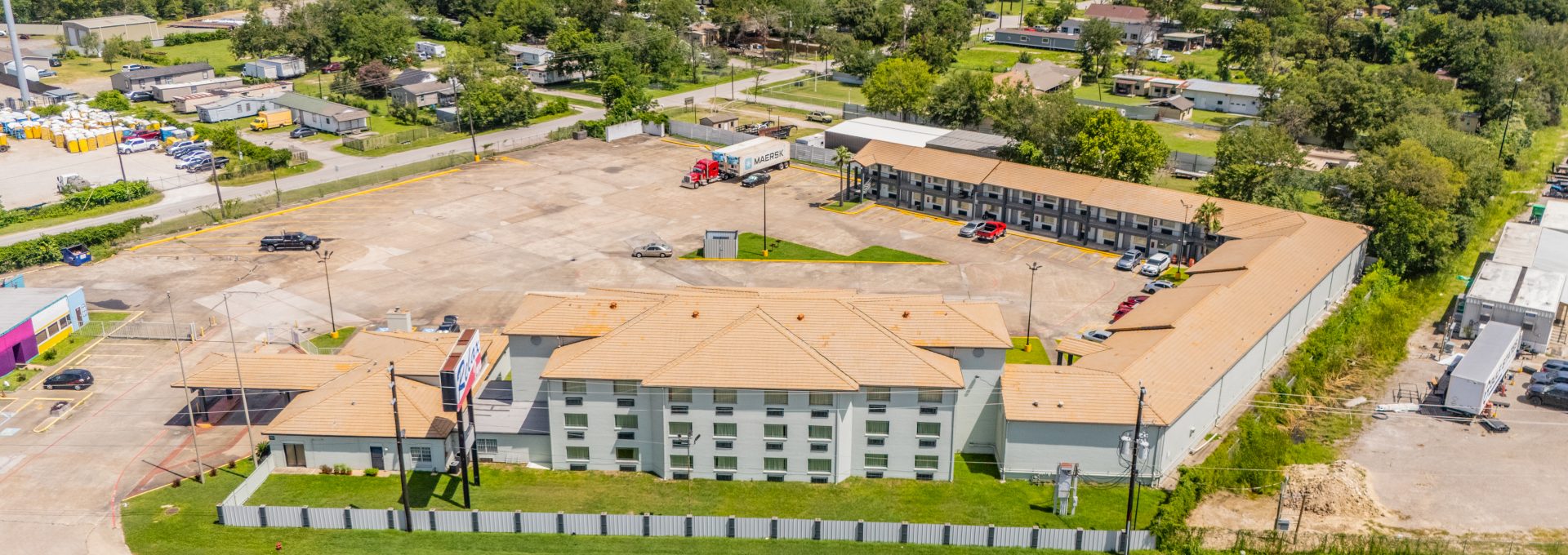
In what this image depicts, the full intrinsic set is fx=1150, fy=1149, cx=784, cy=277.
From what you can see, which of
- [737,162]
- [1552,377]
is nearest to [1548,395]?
[1552,377]

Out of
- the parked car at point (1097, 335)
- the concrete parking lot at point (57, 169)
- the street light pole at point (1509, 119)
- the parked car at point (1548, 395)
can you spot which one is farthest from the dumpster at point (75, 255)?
the street light pole at point (1509, 119)

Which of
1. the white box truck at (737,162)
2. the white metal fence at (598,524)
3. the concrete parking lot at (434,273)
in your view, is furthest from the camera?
the white box truck at (737,162)

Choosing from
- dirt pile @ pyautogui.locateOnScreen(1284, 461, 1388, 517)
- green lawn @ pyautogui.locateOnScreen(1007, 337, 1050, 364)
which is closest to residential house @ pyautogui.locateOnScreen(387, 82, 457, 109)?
green lawn @ pyautogui.locateOnScreen(1007, 337, 1050, 364)

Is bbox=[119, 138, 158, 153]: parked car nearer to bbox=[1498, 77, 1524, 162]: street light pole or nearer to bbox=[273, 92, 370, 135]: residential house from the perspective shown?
bbox=[273, 92, 370, 135]: residential house

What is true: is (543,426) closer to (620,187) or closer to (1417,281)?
(620,187)

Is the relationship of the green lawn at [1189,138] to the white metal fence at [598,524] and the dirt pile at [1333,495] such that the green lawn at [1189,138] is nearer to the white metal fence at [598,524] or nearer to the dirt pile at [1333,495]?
the dirt pile at [1333,495]

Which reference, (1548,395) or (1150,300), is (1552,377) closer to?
(1548,395)

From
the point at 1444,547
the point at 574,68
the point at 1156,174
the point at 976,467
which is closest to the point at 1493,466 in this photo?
the point at 1444,547
